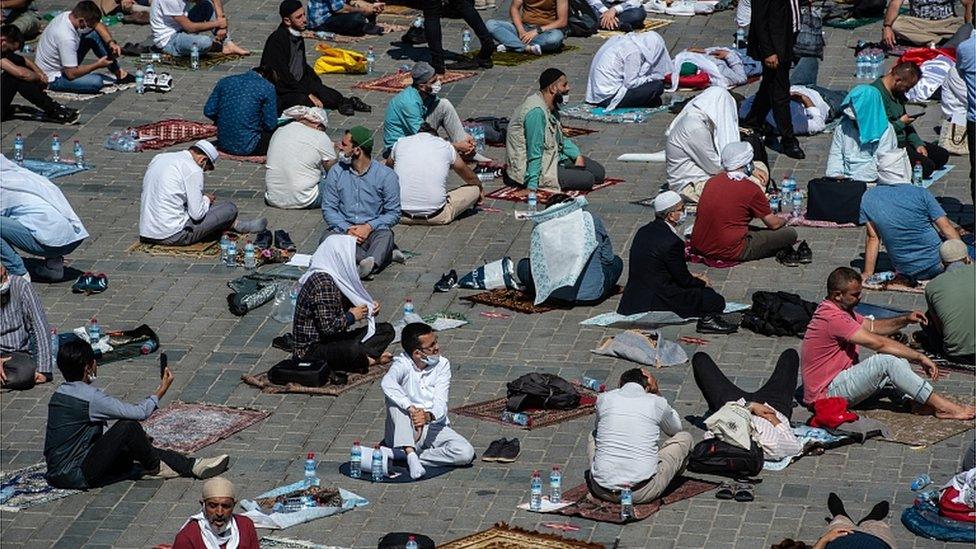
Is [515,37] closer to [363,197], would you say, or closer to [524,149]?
[524,149]

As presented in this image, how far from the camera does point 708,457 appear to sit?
50.1 feet

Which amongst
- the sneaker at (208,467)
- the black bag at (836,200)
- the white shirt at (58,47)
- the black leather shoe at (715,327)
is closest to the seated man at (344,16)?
the white shirt at (58,47)

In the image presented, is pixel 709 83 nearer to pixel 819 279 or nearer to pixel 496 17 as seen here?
pixel 496 17

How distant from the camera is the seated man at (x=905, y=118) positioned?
67.6ft

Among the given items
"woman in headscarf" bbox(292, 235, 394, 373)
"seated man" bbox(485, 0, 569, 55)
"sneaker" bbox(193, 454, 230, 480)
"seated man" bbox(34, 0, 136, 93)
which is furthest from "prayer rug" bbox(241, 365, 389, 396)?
"seated man" bbox(485, 0, 569, 55)

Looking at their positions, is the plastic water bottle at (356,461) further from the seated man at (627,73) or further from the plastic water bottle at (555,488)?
the seated man at (627,73)

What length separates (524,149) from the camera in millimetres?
21719

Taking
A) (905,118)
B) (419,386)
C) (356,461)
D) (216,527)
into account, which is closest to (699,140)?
(905,118)

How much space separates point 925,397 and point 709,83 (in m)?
9.49

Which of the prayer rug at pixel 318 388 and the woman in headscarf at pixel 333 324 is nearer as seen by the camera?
the prayer rug at pixel 318 388

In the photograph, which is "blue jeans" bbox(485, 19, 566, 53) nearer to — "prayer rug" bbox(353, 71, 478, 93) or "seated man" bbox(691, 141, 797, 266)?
"prayer rug" bbox(353, 71, 478, 93)

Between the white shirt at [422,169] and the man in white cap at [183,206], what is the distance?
1.38 metres

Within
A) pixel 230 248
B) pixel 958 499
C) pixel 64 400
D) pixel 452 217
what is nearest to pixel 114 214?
pixel 230 248

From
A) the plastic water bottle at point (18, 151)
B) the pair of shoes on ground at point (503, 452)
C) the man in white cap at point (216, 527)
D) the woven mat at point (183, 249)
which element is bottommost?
the plastic water bottle at point (18, 151)
